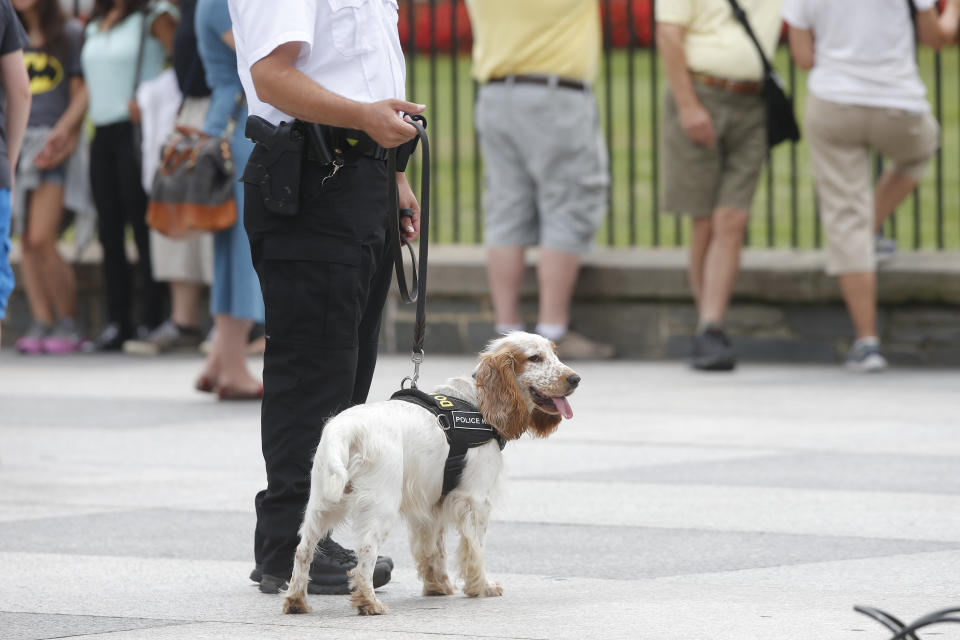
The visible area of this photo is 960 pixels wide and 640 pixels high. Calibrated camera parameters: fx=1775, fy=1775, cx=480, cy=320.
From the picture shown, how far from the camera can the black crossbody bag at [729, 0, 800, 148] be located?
1003 centimetres

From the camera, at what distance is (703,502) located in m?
6.15

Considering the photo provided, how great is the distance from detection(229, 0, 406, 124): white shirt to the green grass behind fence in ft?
20.7

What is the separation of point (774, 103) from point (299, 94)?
604cm

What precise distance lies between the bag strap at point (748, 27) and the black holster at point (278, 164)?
580cm

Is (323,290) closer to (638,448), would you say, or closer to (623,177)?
(638,448)

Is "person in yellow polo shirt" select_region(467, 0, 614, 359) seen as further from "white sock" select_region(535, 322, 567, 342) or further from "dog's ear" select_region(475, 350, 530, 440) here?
"dog's ear" select_region(475, 350, 530, 440)

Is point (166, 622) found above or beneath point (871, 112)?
Result: beneath

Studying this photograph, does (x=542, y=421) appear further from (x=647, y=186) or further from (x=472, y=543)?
(x=647, y=186)

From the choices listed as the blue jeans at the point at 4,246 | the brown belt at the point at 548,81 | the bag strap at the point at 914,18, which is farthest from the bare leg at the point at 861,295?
the blue jeans at the point at 4,246

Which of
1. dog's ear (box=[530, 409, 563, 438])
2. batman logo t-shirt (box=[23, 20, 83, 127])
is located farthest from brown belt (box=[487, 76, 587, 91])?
dog's ear (box=[530, 409, 563, 438])

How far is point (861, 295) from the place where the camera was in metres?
9.96

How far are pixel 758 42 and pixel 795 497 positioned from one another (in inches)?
175

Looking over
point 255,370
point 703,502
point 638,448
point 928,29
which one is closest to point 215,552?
point 703,502

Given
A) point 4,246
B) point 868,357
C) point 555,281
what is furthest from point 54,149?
point 4,246
